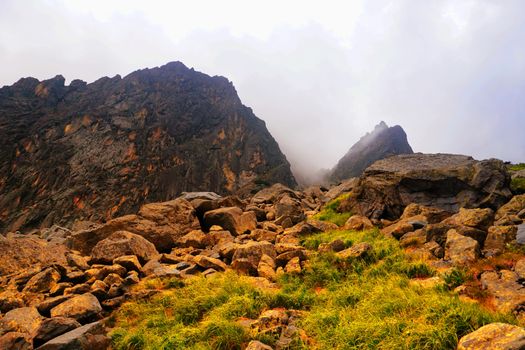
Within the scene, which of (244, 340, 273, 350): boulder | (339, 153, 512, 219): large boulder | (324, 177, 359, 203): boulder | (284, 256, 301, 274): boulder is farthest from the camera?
(324, 177, 359, 203): boulder

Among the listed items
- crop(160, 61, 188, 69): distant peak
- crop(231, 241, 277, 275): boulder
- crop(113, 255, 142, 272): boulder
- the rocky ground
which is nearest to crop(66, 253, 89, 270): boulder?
the rocky ground

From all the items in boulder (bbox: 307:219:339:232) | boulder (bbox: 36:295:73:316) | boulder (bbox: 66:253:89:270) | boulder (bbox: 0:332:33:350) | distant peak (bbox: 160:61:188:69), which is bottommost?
boulder (bbox: 0:332:33:350)

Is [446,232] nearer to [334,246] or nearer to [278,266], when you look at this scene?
[334,246]

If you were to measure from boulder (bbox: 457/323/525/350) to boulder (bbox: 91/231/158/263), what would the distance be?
10940mm

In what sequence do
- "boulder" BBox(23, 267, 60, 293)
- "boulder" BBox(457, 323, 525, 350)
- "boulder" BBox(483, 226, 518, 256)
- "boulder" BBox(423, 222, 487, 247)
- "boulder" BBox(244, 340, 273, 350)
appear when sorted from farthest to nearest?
"boulder" BBox(423, 222, 487, 247) → "boulder" BBox(23, 267, 60, 293) → "boulder" BBox(483, 226, 518, 256) → "boulder" BBox(244, 340, 273, 350) → "boulder" BBox(457, 323, 525, 350)

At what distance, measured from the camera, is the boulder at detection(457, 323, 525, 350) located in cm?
470

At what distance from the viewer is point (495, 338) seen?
196 inches

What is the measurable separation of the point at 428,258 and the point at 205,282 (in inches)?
269

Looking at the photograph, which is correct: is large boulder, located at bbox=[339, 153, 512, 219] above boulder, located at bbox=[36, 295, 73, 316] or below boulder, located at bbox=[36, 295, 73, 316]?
above

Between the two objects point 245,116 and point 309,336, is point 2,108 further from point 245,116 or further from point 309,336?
point 309,336

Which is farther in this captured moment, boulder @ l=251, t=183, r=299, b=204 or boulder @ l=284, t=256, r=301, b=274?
boulder @ l=251, t=183, r=299, b=204

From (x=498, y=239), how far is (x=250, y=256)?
25.3 ft

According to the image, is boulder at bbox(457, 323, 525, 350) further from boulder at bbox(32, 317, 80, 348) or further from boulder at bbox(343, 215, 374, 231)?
boulder at bbox(343, 215, 374, 231)

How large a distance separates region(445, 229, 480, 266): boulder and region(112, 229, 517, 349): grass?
0.82 metres
